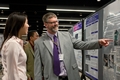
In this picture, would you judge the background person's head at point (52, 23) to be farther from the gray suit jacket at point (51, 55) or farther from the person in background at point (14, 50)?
the person in background at point (14, 50)

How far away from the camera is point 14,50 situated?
5.43ft

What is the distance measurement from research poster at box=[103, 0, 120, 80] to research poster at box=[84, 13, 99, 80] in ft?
0.80

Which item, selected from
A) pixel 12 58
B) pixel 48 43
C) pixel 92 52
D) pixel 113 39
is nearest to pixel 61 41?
pixel 48 43

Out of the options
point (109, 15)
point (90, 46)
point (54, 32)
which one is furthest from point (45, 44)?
point (109, 15)

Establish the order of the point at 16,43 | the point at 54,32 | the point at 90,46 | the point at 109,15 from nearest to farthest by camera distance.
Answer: the point at 16,43 → the point at 109,15 → the point at 90,46 → the point at 54,32

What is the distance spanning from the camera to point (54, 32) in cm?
237

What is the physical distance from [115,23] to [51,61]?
3.02 feet

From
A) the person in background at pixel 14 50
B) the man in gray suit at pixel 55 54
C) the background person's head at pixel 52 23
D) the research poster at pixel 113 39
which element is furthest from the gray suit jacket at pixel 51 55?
the person in background at pixel 14 50

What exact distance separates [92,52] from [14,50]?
1.12 metres

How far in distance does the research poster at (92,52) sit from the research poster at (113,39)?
244 millimetres

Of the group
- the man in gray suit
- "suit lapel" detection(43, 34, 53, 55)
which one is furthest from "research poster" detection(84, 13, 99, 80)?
"suit lapel" detection(43, 34, 53, 55)

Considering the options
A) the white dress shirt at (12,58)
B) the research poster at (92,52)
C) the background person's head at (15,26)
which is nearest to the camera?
the white dress shirt at (12,58)

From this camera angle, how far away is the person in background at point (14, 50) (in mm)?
1655

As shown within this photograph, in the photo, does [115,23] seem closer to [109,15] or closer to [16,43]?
[109,15]
